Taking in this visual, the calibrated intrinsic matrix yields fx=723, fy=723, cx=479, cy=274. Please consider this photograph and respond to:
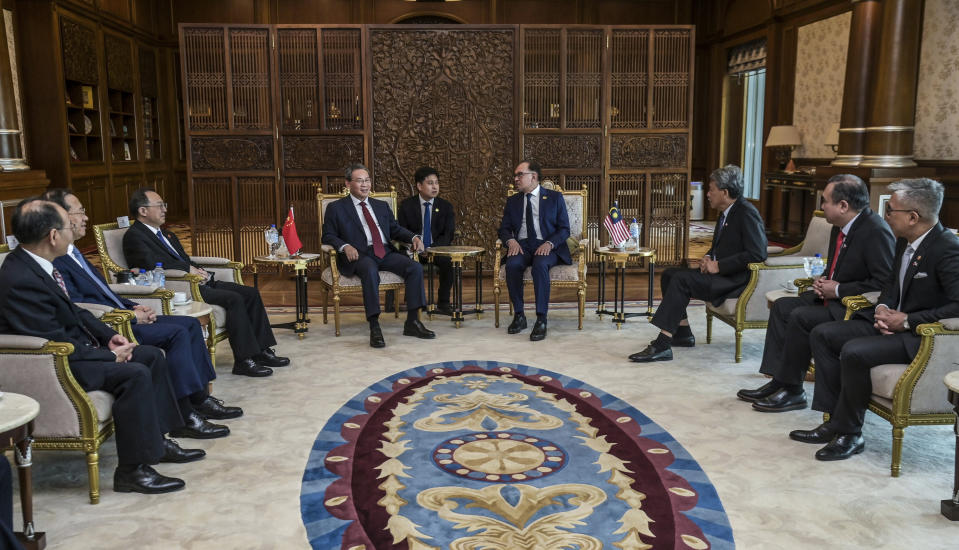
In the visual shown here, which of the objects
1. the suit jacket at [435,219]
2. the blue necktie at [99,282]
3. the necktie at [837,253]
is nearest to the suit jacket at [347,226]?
the suit jacket at [435,219]

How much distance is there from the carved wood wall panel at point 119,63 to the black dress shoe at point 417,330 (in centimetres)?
861

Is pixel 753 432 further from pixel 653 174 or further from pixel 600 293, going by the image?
pixel 653 174

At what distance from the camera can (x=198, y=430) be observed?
3.79 meters

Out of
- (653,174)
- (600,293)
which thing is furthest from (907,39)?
(600,293)

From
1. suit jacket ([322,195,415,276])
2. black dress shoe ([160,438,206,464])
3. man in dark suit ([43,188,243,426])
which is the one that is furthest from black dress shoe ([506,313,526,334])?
black dress shoe ([160,438,206,464])

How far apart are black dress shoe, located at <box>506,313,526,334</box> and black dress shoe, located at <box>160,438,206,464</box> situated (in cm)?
298

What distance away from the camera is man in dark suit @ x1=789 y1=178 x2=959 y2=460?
3.35 m

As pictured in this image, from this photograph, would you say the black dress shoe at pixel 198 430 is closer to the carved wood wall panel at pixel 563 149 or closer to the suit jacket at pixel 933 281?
the suit jacket at pixel 933 281

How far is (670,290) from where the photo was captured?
5.25 metres

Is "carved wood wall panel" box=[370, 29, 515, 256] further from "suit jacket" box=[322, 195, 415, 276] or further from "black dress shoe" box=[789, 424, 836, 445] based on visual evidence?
"black dress shoe" box=[789, 424, 836, 445]

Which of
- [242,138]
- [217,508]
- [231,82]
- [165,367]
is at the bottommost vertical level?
[217,508]

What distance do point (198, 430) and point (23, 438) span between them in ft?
4.37

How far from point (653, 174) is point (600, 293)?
6.89 feet

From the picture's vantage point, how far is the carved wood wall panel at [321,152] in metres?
7.80
